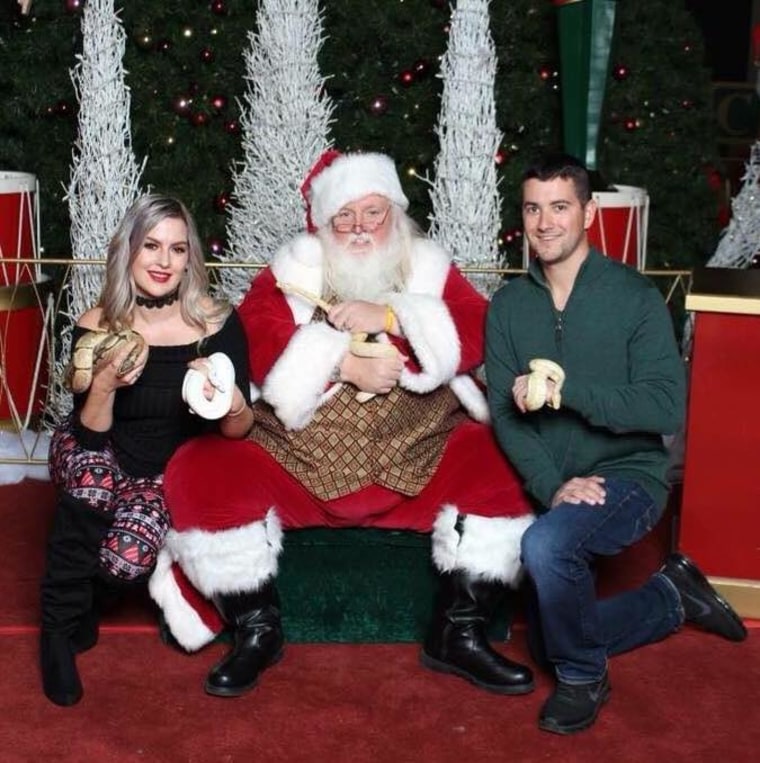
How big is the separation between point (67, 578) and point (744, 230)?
134 inches

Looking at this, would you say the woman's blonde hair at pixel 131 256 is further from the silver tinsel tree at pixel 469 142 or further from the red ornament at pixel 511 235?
the red ornament at pixel 511 235

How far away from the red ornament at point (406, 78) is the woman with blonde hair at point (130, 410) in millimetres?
2270

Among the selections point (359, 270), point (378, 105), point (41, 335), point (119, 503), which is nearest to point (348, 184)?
point (359, 270)

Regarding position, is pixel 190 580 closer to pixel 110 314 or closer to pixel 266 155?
pixel 110 314

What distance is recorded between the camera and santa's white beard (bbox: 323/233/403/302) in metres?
3.64

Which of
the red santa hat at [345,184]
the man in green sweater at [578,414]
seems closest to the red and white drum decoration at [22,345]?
the red santa hat at [345,184]

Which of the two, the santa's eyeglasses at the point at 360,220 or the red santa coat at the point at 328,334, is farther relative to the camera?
the santa's eyeglasses at the point at 360,220

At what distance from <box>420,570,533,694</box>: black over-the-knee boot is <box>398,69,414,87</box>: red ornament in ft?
8.60

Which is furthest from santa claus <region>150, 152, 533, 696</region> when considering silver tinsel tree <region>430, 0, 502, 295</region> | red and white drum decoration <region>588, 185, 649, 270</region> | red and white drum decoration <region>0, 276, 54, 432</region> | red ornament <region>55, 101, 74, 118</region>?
red ornament <region>55, 101, 74, 118</region>

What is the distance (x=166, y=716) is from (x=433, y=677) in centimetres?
67

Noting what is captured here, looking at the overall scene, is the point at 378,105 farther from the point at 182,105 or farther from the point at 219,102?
the point at 182,105

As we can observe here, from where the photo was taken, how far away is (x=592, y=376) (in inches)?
129

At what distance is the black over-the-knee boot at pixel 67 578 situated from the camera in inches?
128

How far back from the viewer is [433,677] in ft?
11.1
